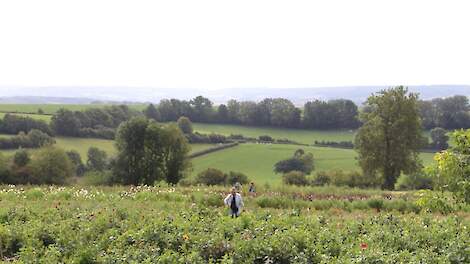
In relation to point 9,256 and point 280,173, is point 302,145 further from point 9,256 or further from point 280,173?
point 9,256

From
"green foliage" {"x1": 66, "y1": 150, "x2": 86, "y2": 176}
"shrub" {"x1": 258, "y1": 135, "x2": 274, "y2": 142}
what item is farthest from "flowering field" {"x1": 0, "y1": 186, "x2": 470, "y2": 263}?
"shrub" {"x1": 258, "y1": 135, "x2": 274, "y2": 142}

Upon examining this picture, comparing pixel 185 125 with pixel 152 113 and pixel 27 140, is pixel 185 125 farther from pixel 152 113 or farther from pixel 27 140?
pixel 27 140

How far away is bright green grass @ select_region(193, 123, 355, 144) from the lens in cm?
9206

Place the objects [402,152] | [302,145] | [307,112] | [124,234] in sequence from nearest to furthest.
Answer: [124,234], [402,152], [302,145], [307,112]

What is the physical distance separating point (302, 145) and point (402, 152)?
42.5m

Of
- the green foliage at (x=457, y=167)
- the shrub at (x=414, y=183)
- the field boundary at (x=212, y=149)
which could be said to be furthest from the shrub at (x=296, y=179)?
the green foliage at (x=457, y=167)

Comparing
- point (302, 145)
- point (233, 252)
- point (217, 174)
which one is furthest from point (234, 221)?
point (302, 145)

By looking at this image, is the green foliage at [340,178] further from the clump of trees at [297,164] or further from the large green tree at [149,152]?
the large green tree at [149,152]

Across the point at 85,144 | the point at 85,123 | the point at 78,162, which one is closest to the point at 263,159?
the point at 78,162

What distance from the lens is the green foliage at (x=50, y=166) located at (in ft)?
168

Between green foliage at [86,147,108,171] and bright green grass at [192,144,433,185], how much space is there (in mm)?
11865

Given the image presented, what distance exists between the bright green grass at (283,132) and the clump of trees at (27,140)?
27.5 m

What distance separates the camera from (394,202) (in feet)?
76.2

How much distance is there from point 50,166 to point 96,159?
18.2 meters
